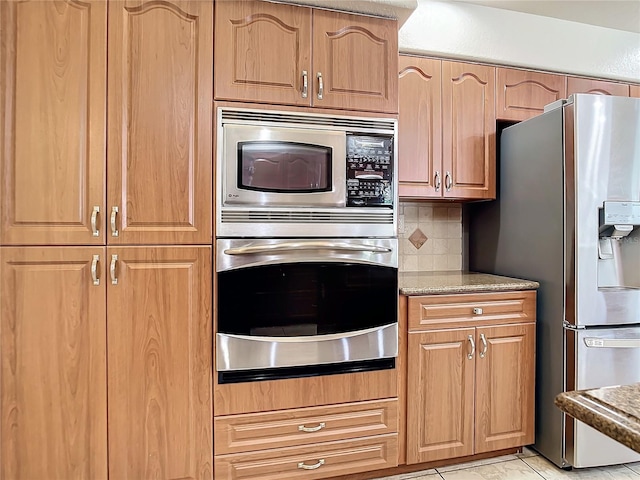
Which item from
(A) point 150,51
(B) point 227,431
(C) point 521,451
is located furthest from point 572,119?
(B) point 227,431

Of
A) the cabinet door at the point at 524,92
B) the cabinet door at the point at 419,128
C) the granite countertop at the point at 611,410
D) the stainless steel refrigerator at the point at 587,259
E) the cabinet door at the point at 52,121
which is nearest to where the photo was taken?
the granite countertop at the point at 611,410

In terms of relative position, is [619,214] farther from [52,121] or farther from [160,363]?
[52,121]

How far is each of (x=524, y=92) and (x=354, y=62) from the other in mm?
1242

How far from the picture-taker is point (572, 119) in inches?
75.2

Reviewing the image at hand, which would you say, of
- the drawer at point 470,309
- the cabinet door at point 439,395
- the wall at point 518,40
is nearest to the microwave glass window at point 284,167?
the drawer at point 470,309

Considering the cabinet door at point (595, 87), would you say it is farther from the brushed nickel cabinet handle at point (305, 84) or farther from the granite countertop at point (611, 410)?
the granite countertop at point (611, 410)

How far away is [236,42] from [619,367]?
7.69ft

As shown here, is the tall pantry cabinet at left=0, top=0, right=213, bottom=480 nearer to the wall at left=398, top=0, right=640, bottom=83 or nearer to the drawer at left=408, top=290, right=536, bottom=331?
the drawer at left=408, top=290, right=536, bottom=331

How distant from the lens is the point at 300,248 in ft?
5.58

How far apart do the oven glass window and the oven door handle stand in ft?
0.23

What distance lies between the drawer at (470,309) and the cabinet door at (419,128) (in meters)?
0.65

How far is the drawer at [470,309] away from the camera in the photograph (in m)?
1.91

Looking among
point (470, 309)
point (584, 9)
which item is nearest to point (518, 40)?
point (584, 9)

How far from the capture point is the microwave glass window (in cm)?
167
